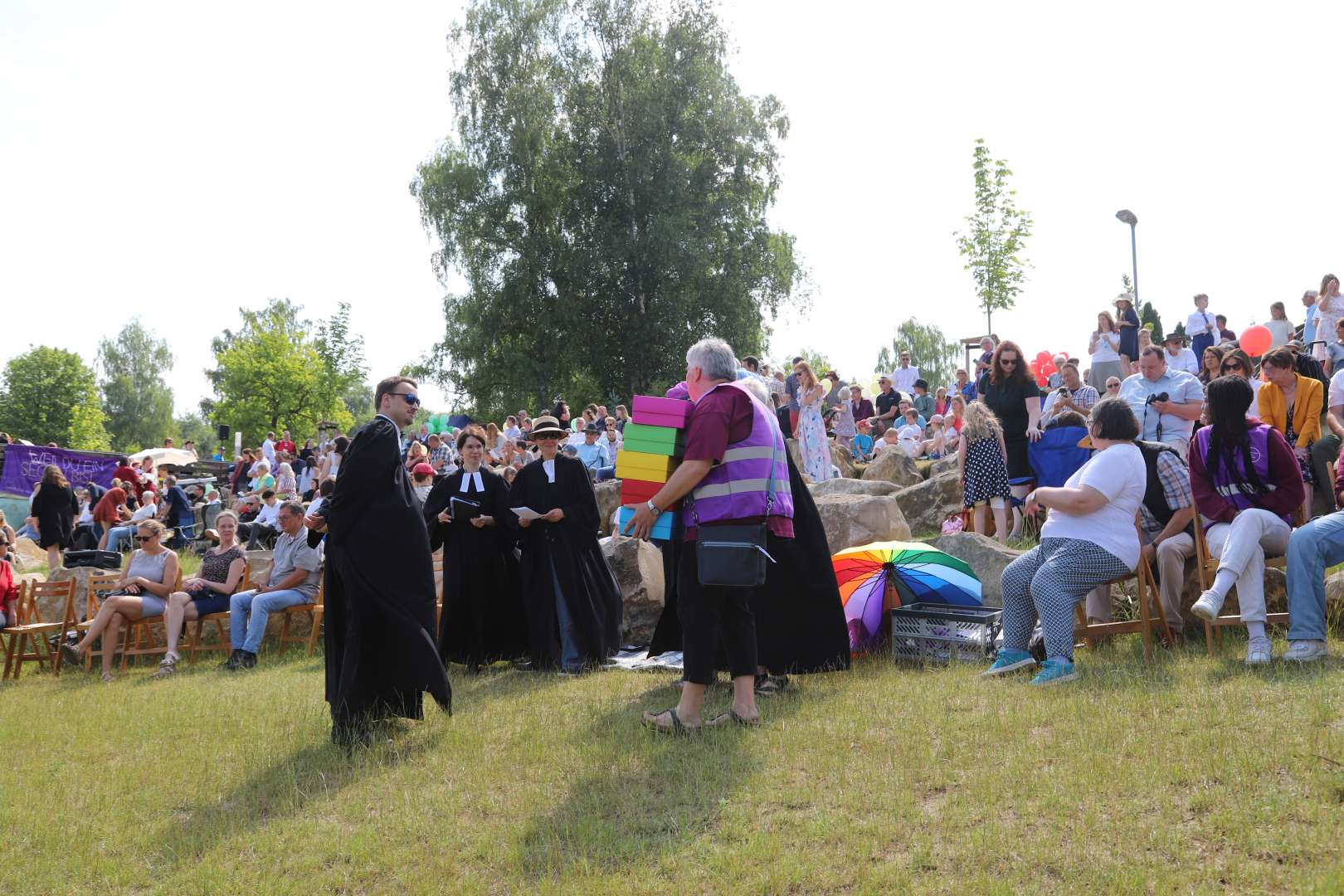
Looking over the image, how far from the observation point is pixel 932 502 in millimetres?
13156

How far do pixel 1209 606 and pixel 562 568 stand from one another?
15.1 feet

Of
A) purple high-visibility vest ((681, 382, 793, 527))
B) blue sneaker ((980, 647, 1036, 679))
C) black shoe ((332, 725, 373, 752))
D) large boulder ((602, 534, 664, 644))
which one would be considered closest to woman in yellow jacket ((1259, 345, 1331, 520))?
blue sneaker ((980, 647, 1036, 679))

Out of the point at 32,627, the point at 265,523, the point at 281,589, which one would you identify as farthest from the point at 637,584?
the point at 265,523

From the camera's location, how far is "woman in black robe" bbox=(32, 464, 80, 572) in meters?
18.9

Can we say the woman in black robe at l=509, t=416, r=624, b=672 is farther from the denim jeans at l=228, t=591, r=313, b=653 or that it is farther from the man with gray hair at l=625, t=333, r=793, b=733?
the denim jeans at l=228, t=591, r=313, b=653

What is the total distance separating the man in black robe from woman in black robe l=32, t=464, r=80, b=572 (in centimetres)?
1498

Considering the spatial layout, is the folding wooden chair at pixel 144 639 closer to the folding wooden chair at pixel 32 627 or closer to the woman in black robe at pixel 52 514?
the folding wooden chair at pixel 32 627

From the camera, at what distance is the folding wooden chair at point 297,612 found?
10.9 meters

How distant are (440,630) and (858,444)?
10739 millimetres

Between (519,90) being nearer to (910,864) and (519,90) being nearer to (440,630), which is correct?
(440,630)

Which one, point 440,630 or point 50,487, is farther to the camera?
point 50,487

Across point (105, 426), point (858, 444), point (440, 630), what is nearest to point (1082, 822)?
point (440, 630)

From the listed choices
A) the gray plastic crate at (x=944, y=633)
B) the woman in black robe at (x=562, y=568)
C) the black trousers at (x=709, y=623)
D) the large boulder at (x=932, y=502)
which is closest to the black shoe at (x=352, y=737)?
the black trousers at (x=709, y=623)

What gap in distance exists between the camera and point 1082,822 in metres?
4.07
